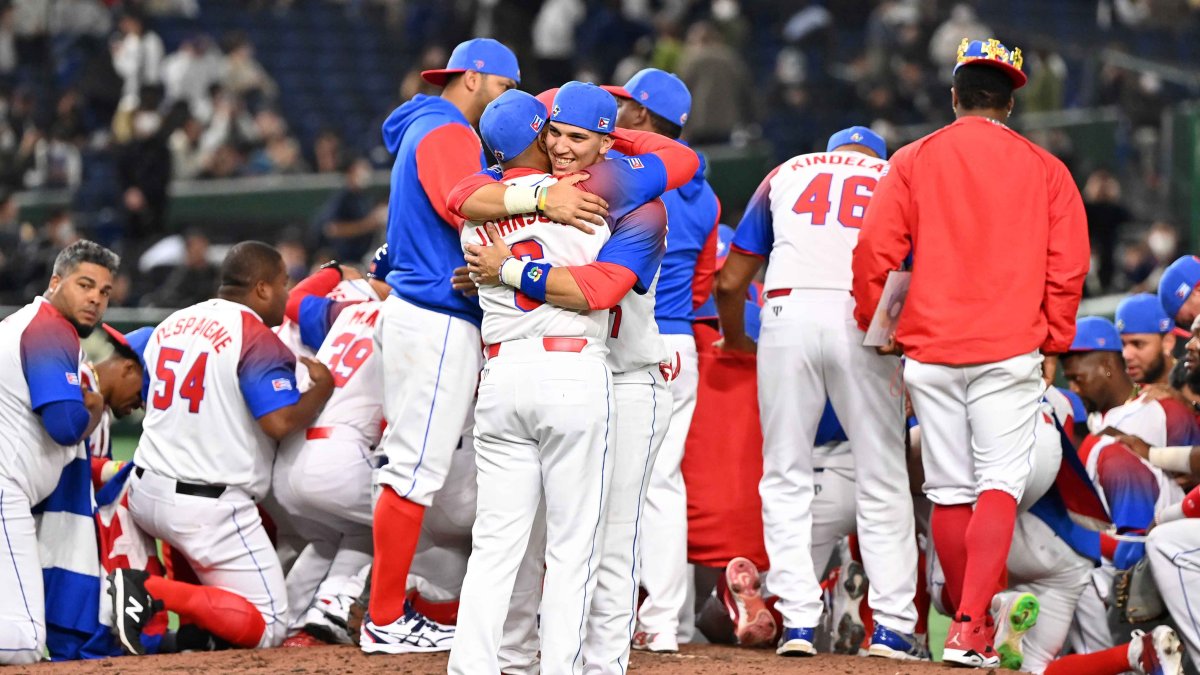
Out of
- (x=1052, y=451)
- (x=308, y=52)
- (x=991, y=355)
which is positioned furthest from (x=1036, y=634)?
(x=308, y=52)

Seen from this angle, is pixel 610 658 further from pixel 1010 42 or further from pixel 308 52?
pixel 308 52

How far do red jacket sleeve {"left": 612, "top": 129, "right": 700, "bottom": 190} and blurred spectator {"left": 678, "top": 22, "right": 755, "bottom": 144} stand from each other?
11745 millimetres

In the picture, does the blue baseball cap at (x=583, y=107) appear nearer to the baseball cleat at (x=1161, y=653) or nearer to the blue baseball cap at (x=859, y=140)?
the blue baseball cap at (x=859, y=140)

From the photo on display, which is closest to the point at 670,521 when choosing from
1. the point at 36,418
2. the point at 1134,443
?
the point at 1134,443

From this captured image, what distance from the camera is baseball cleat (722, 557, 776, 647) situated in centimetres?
658

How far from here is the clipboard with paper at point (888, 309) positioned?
6105 millimetres

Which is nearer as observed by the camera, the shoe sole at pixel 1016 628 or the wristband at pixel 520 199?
the wristband at pixel 520 199

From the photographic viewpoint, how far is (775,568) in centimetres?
644

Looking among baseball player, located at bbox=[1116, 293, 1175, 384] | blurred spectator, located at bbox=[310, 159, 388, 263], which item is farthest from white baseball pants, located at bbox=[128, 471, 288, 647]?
blurred spectator, located at bbox=[310, 159, 388, 263]

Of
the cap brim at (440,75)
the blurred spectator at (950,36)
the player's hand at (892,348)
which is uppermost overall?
the blurred spectator at (950,36)

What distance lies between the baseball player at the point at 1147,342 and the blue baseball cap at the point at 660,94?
246cm

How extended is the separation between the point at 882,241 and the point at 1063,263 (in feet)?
2.22

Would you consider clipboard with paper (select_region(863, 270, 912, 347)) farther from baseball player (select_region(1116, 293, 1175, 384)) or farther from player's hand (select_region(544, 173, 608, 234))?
baseball player (select_region(1116, 293, 1175, 384))

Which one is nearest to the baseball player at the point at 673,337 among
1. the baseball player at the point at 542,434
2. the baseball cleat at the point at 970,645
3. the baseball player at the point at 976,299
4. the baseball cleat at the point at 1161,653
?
the baseball player at the point at 976,299
